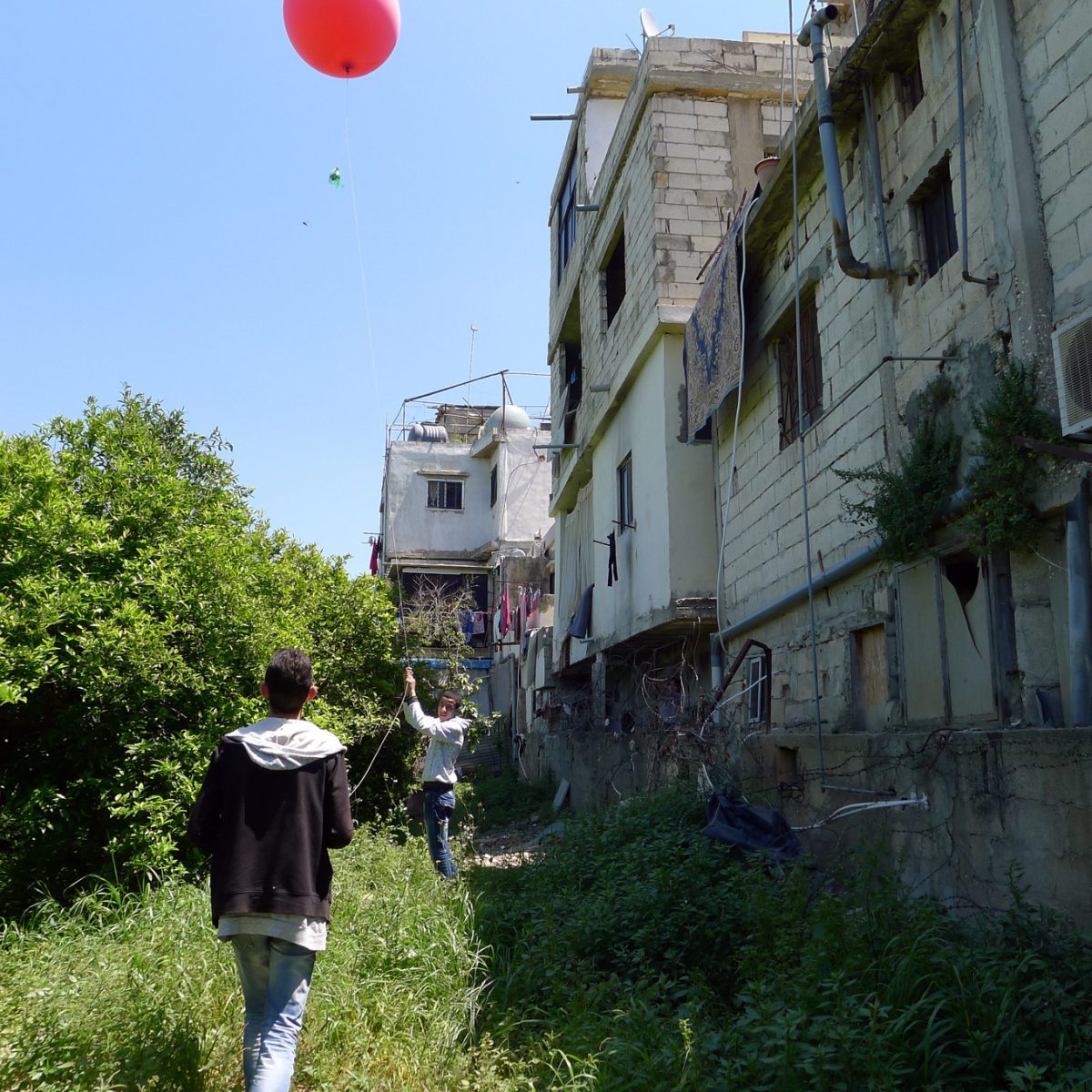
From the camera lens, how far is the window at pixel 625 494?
12219 mm

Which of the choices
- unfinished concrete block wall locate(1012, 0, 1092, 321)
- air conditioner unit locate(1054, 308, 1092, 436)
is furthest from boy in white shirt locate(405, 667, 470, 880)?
unfinished concrete block wall locate(1012, 0, 1092, 321)

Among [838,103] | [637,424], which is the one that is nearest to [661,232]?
[637,424]

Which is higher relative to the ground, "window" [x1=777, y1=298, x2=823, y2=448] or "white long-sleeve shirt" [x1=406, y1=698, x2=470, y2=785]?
"window" [x1=777, y1=298, x2=823, y2=448]

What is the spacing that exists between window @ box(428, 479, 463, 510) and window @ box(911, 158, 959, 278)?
86.6 ft

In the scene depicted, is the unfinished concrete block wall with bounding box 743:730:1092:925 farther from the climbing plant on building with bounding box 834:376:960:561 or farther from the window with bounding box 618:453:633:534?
the window with bounding box 618:453:633:534

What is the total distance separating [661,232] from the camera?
1080cm

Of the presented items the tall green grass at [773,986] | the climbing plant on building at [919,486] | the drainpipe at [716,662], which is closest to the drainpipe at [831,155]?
the climbing plant on building at [919,486]

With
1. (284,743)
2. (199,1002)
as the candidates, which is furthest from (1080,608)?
(199,1002)

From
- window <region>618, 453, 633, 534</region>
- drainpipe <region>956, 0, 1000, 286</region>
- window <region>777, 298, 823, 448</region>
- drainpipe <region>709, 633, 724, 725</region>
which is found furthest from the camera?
window <region>618, 453, 633, 534</region>

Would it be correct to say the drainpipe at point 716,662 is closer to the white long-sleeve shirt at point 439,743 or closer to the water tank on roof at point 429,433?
the white long-sleeve shirt at point 439,743

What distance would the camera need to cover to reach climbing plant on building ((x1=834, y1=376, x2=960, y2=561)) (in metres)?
5.68

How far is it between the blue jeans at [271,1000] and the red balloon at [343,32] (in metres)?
5.55

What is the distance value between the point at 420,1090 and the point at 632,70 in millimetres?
14111

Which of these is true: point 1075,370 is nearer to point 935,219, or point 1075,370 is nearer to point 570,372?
point 935,219
